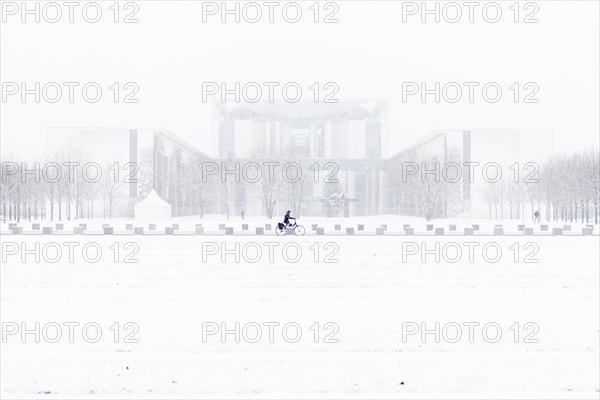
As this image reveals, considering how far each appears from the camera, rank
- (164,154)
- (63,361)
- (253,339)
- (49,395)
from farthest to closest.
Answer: (164,154) < (253,339) < (63,361) < (49,395)

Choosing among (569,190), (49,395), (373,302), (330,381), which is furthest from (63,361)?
(569,190)

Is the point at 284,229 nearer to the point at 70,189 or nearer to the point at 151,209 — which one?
the point at 151,209

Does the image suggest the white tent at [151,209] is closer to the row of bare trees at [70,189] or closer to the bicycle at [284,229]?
the row of bare trees at [70,189]

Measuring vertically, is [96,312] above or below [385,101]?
below

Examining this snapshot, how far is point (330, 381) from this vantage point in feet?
23.6

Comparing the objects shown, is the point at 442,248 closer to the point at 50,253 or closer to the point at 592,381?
the point at 50,253

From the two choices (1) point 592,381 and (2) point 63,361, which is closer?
(1) point 592,381

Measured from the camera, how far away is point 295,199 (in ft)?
254

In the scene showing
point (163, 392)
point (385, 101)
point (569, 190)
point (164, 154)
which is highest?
point (385, 101)

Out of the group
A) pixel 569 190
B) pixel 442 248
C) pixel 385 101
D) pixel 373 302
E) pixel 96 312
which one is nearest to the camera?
pixel 96 312

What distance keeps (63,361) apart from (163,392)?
193 cm

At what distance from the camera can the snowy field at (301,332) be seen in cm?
711

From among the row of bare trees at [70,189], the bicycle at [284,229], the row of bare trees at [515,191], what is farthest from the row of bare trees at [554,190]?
the row of bare trees at [70,189]

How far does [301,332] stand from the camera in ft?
31.5
